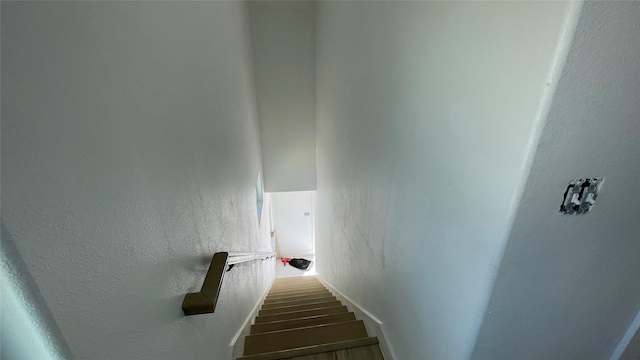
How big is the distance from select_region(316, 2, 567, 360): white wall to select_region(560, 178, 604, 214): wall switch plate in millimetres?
119

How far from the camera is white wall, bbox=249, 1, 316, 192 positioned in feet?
10.3

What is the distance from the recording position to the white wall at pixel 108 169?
34 centimetres

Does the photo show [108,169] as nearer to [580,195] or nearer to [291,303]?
[580,195]

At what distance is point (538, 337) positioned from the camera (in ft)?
2.40

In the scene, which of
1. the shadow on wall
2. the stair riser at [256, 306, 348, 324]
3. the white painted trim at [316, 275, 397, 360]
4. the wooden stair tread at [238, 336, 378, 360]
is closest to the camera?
the shadow on wall

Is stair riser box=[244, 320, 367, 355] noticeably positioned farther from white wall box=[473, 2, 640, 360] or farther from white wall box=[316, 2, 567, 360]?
white wall box=[473, 2, 640, 360]

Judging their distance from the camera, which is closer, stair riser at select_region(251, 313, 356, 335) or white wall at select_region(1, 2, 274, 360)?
white wall at select_region(1, 2, 274, 360)

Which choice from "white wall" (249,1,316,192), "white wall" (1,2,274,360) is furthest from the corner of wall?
"white wall" (249,1,316,192)

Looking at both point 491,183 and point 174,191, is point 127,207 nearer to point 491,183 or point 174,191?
point 174,191

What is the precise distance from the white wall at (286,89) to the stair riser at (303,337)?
2.85m

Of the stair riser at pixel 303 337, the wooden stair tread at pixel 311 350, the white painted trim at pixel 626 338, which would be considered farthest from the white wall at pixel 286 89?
the white painted trim at pixel 626 338

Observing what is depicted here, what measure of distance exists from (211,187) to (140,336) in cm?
70

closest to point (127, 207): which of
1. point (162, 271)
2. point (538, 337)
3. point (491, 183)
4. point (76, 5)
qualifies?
point (162, 271)

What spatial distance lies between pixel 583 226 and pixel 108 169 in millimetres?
1021
